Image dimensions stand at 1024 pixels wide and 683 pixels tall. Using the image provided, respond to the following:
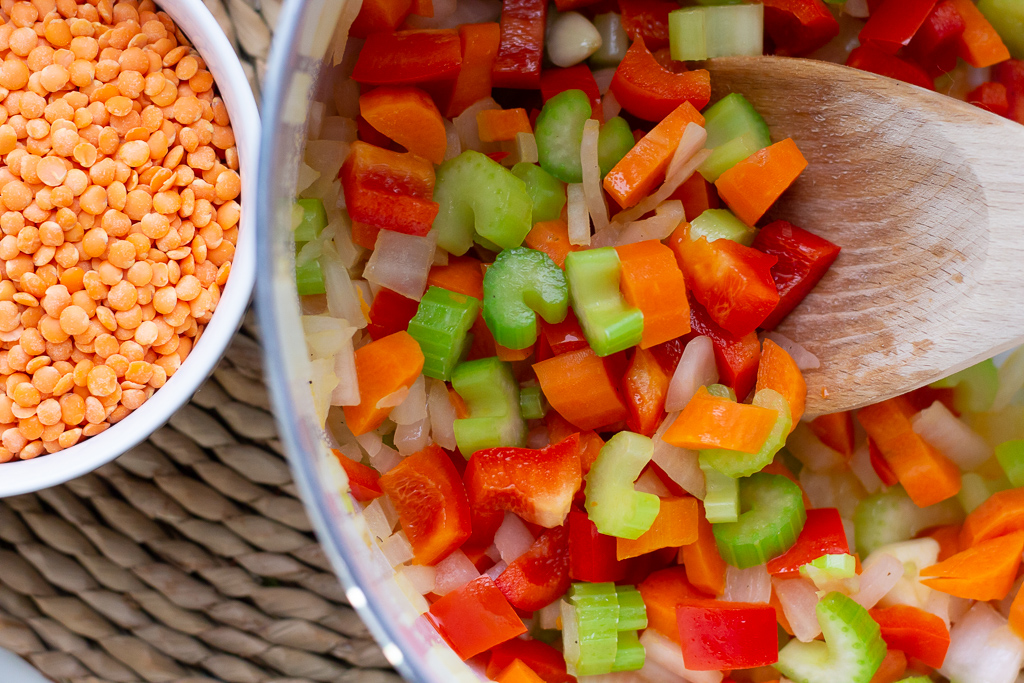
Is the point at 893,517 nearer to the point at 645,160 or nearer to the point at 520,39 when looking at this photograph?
the point at 645,160

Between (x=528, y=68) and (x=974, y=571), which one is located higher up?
(x=528, y=68)

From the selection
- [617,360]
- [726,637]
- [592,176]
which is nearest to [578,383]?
[617,360]

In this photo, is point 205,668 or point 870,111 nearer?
point 870,111

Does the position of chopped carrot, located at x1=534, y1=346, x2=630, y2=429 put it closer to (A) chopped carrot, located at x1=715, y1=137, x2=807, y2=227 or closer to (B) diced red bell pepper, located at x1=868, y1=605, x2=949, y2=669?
(A) chopped carrot, located at x1=715, y1=137, x2=807, y2=227

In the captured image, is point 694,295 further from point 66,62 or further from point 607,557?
point 66,62

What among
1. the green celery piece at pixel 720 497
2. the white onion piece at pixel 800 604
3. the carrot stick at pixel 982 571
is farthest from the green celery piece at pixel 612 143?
the carrot stick at pixel 982 571

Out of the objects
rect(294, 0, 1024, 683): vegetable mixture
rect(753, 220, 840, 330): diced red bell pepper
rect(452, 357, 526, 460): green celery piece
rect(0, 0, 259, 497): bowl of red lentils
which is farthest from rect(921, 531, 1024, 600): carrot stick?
rect(0, 0, 259, 497): bowl of red lentils

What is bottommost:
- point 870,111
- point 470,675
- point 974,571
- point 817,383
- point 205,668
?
point 205,668

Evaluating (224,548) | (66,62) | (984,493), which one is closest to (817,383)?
(984,493)
